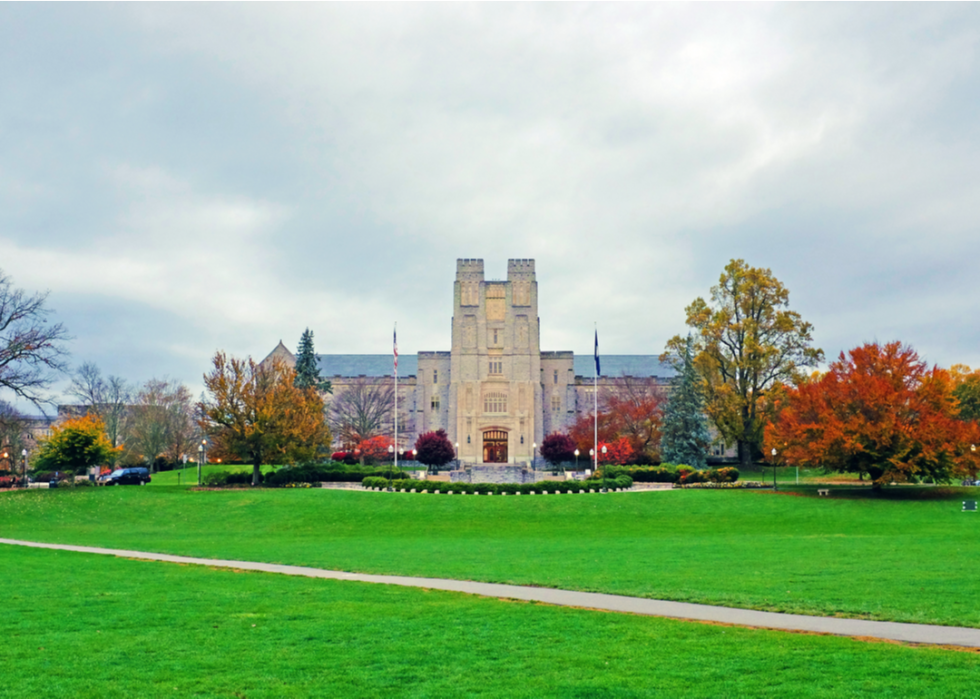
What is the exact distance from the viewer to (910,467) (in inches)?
1396

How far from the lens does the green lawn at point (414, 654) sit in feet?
23.2

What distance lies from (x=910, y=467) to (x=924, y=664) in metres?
31.6

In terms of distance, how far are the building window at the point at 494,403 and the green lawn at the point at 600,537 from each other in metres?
35.5

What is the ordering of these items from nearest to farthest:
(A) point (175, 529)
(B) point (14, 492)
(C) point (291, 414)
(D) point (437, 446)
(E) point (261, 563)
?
1. (E) point (261, 563)
2. (A) point (175, 529)
3. (B) point (14, 492)
4. (C) point (291, 414)
5. (D) point (437, 446)

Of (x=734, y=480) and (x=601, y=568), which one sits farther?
(x=734, y=480)

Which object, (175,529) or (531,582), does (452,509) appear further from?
(531,582)

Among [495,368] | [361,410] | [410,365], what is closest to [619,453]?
[495,368]

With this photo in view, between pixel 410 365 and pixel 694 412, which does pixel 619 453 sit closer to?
pixel 694 412

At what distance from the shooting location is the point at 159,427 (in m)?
66.1

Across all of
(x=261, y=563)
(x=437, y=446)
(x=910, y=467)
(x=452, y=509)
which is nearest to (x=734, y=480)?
(x=910, y=467)

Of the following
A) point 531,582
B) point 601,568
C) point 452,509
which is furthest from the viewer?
point 452,509

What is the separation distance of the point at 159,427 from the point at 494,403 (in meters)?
29.6

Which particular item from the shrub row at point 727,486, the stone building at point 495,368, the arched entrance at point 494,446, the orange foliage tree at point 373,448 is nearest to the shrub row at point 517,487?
the shrub row at point 727,486

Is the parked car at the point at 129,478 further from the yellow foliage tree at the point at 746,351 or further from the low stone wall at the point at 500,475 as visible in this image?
the yellow foliage tree at the point at 746,351
